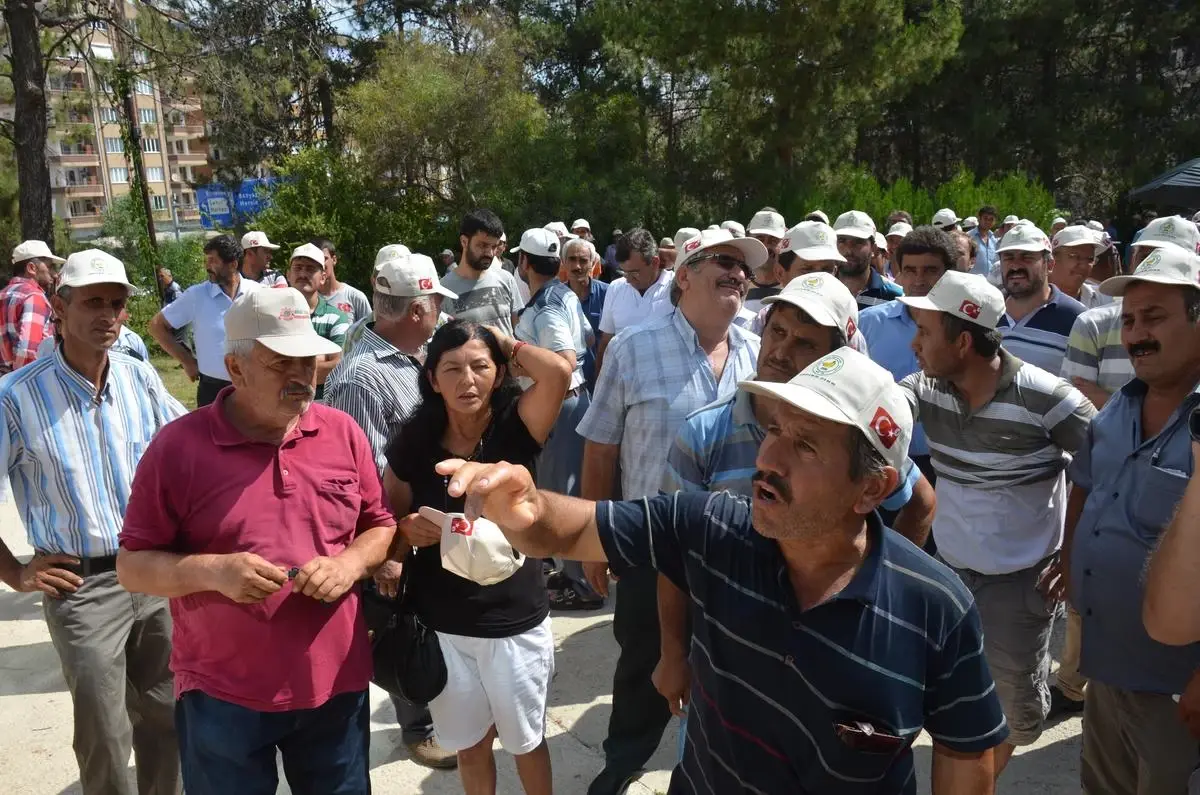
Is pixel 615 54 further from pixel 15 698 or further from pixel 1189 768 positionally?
pixel 1189 768

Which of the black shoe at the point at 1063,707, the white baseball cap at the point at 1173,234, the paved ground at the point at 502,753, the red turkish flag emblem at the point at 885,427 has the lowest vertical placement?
the black shoe at the point at 1063,707

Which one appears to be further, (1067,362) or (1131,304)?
(1067,362)

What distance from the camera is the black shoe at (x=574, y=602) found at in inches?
216

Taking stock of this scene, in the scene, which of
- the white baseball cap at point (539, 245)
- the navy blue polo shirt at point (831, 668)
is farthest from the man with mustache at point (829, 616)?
the white baseball cap at point (539, 245)

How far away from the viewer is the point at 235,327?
8.59 ft

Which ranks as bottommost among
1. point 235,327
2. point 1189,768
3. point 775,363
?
point 1189,768

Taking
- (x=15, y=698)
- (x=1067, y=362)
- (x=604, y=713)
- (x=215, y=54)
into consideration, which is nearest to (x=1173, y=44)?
(x=215, y=54)

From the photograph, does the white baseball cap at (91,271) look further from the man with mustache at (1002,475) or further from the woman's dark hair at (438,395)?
the man with mustache at (1002,475)

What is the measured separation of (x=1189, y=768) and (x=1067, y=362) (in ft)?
6.93

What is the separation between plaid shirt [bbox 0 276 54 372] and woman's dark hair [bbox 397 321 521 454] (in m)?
4.70

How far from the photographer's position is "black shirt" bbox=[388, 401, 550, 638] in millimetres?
3041

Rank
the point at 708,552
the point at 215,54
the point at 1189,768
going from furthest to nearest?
the point at 215,54, the point at 1189,768, the point at 708,552

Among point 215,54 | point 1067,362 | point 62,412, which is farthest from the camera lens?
point 215,54

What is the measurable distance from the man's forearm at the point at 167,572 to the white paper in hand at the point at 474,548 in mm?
653
